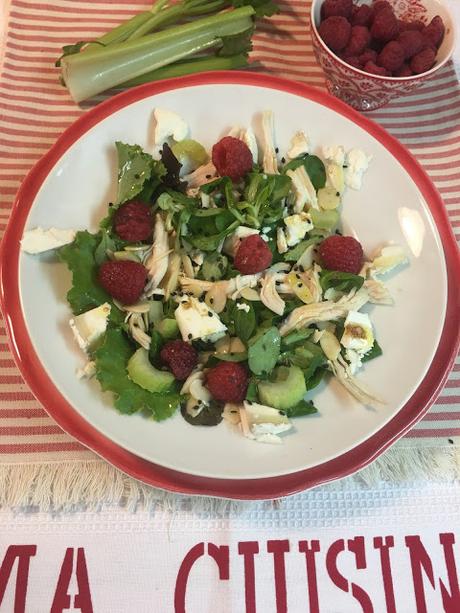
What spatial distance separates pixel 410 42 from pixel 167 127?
64 cm

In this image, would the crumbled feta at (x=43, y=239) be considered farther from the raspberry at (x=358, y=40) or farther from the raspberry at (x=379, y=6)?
the raspberry at (x=379, y=6)

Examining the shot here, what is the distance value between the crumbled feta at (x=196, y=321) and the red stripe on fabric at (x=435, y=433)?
494mm

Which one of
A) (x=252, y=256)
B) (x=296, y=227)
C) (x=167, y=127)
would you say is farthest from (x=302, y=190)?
(x=167, y=127)

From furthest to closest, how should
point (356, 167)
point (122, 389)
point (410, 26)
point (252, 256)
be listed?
point (410, 26)
point (356, 167)
point (252, 256)
point (122, 389)

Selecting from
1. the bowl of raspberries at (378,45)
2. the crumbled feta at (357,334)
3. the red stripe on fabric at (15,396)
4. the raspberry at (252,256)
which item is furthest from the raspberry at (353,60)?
the red stripe on fabric at (15,396)

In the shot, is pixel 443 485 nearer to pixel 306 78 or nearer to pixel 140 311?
pixel 140 311

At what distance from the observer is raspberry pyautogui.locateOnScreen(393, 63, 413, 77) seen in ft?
4.44

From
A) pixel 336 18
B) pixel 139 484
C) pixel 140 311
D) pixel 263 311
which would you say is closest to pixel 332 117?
pixel 336 18

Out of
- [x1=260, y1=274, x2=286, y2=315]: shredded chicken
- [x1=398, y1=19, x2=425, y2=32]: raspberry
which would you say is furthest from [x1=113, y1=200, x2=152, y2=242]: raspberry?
[x1=398, y1=19, x2=425, y2=32]: raspberry

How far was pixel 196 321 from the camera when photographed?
111cm

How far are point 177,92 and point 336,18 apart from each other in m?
0.44

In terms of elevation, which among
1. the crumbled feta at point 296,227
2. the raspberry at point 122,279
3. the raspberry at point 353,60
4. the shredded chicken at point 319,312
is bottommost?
the shredded chicken at point 319,312

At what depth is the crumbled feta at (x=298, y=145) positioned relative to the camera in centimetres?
129

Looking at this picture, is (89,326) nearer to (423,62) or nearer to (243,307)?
(243,307)
